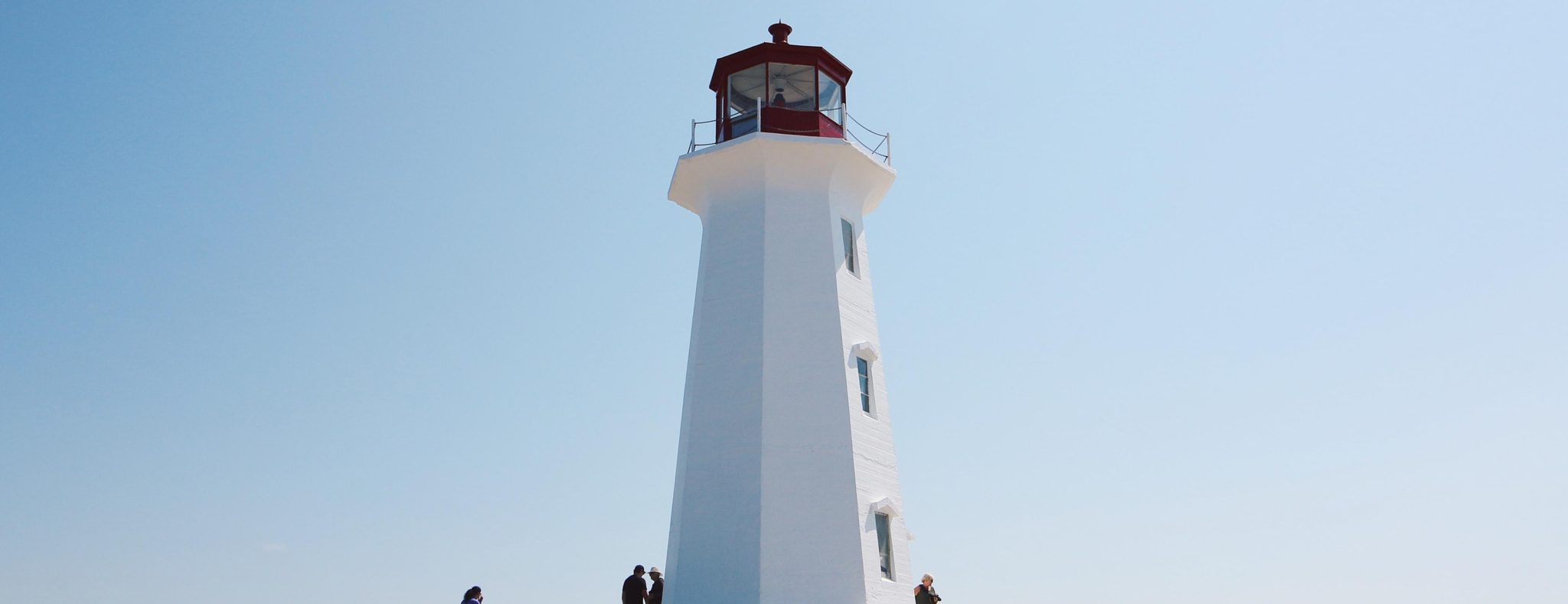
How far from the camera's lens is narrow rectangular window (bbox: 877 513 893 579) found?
64.7 feet

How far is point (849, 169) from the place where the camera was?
2208cm

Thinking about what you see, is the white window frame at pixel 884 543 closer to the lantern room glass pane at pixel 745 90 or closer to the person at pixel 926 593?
the person at pixel 926 593

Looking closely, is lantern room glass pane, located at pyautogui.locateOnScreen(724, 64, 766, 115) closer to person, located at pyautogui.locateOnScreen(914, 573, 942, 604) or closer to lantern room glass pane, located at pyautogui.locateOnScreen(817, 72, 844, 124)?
lantern room glass pane, located at pyautogui.locateOnScreen(817, 72, 844, 124)

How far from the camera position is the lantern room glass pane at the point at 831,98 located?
74.4ft

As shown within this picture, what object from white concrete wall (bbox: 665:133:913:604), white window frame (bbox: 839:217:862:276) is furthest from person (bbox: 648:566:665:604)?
white window frame (bbox: 839:217:862:276)

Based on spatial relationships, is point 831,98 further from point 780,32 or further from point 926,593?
point 926,593

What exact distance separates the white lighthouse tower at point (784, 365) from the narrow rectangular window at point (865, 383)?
3 centimetres

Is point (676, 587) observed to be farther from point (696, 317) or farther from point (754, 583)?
point (696, 317)

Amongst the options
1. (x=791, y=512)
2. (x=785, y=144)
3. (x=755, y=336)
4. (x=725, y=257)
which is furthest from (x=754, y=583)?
(x=785, y=144)

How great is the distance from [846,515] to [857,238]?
562 centimetres

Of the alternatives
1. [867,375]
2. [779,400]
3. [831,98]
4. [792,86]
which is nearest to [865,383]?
[867,375]

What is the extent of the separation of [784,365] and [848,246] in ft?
10.2

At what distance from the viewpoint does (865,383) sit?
2086 centimetres

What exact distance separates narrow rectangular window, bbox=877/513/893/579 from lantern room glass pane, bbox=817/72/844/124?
7429mm
